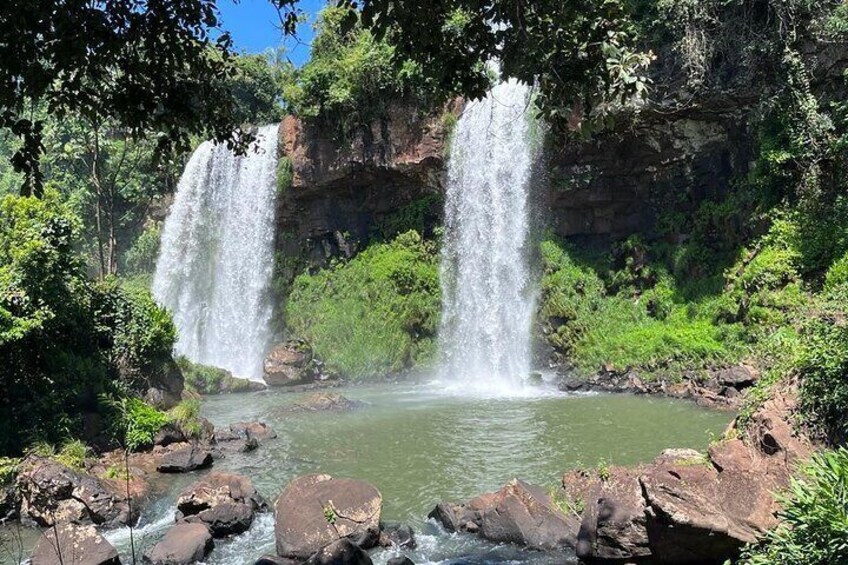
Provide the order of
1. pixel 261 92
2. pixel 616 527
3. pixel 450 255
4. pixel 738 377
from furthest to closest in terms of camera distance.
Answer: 1. pixel 261 92
2. pixel 450 255
3. pixel 738 377
4. pixel 616 527

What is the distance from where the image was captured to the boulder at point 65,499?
894 centimetres

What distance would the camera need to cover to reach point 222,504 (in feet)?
28.1

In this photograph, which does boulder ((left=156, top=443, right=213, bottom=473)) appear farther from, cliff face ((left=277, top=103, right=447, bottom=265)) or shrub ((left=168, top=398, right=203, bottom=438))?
cliff face ((left=277, top=103, right=447, bottom=265))

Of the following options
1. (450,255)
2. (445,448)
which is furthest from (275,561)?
(450,255)

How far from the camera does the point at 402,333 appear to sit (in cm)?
2308

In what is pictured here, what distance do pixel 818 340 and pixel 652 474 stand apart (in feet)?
7.86

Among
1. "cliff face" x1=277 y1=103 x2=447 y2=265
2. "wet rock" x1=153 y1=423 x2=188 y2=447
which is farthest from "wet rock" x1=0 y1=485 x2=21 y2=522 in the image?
"cliff face" x1=277 y1=103 x2=447 y2=265

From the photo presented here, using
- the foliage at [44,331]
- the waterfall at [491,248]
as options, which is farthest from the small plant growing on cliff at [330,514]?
the waterfall at [491,248]

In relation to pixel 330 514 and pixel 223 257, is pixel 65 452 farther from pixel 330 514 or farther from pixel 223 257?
pixel 223 257

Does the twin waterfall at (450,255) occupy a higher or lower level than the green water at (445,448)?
higher

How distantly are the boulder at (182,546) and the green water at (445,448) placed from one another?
0.20 m

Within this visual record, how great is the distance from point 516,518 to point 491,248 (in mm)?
14872

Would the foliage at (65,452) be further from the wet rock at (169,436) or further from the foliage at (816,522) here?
the foliage at (816,522)

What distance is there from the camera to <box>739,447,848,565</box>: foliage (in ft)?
12.8
